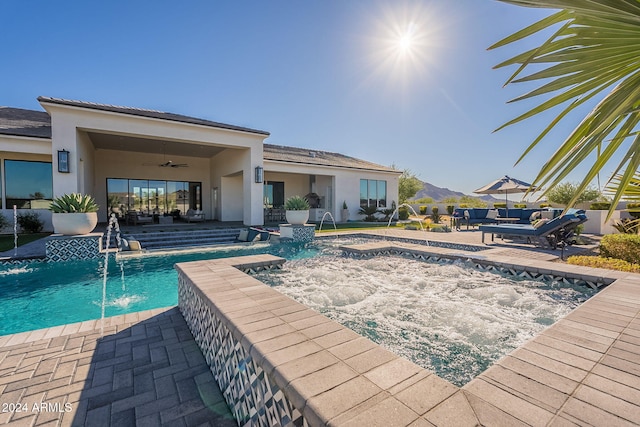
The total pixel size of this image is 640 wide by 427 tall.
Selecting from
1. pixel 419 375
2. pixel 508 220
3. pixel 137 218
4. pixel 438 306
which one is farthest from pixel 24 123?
pixel 508 220

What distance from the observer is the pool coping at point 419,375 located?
1270 millimetres

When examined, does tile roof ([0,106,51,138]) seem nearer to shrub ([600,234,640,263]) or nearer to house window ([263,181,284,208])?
house window ([263,181,284,208])

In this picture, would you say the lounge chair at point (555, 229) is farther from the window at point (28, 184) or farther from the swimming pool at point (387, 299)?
the window at point (28, 184)

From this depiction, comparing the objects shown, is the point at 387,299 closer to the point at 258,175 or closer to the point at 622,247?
the point at 622,247

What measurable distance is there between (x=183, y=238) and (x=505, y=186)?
14.1m

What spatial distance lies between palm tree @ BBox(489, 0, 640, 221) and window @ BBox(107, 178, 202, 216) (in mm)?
17745

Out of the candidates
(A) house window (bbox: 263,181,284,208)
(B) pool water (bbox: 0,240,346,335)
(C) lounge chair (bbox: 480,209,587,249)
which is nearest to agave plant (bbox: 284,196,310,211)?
(B) pool water (bbox: 0,240,346,335)

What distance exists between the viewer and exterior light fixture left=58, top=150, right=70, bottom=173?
8.80 m

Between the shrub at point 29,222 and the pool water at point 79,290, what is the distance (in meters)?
6.52

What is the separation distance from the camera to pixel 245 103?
14.2 metres

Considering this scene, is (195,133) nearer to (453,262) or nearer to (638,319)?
(453,262)

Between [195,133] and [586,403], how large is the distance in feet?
39.5

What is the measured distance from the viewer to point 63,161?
8.85 m

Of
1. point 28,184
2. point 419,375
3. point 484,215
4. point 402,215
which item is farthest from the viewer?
point 402,215
